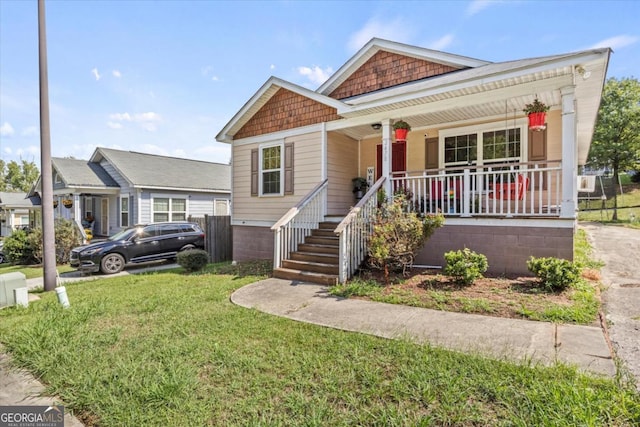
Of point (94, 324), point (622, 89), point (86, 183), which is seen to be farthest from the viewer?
point (622, 89)

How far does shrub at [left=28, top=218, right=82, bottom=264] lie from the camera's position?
12664 mm

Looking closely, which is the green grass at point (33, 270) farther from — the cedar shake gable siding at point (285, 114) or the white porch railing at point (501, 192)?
the white porch railing at point (501, 192)

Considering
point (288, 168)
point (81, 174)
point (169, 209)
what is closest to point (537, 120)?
point (288, 168)

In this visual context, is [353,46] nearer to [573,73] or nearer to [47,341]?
[573,73]

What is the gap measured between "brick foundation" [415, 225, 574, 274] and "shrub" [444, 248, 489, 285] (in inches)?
34.9

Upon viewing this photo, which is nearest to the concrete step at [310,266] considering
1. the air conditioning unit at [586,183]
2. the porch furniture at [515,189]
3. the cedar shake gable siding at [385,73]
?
the porch furniture at [515,189]

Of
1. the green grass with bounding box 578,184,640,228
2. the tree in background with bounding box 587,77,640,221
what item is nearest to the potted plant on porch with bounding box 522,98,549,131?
the green grass with bounding box 578,184,640,228

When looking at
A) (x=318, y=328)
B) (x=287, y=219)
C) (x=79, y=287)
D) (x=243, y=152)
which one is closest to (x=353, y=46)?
(x=243, y=152)

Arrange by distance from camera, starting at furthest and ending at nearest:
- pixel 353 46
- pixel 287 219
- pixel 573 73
Answer: pixel 353 46 → pixel 287 219 → pixel 573 73

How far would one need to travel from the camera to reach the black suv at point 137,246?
1006 cm

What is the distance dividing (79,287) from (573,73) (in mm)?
11110

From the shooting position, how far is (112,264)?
10.4 metres

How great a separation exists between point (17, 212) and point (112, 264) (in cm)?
2559

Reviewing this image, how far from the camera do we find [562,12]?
25.9 ft
